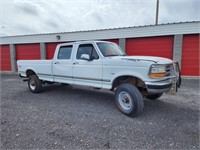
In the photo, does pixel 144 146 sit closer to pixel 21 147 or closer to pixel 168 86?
pixel 168 86

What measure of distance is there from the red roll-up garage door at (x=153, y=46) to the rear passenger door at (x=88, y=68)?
22.2 feet

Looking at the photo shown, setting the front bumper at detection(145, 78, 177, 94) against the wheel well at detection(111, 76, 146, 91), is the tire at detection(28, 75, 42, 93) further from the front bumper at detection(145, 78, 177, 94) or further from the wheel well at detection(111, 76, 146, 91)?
the front bumper at detection(145, 78, 177, 94)

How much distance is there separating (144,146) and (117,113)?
1.49m

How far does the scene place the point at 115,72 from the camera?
3.94 m

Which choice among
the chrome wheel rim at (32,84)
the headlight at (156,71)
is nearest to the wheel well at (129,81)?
the headlight at (156,71)

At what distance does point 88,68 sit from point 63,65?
1.26m

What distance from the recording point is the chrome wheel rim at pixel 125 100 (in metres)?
3.82

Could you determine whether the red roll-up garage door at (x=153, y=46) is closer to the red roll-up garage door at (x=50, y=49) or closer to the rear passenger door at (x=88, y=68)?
the rear passenger door at (x=88, y=68)

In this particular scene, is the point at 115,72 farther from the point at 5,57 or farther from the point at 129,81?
the point at 5,57

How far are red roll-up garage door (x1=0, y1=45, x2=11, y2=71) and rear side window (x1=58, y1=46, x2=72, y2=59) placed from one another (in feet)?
40.5

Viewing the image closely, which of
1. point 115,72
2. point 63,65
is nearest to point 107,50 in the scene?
point 115,72

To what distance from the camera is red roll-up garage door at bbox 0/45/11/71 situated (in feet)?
48.6

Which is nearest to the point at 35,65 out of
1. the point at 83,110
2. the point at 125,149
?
the point at 83,110

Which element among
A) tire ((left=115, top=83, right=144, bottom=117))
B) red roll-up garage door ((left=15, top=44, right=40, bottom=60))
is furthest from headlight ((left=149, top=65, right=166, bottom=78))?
red roll-up garage door ((left=15, top=44, right=40, bottom=60))
